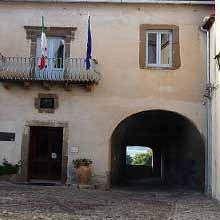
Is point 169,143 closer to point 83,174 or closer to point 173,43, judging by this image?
point 173,43

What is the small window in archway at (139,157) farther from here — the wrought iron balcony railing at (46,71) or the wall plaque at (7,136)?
the wall plaque at (7,136)

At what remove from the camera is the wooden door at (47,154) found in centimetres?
1497

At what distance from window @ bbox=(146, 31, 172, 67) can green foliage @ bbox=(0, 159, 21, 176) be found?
5.02 m

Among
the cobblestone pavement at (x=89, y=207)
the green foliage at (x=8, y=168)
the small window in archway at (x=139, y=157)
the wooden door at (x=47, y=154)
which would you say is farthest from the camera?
the small window in archway at (x=139, y=157)

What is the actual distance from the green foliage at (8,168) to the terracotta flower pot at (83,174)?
6.01 ft

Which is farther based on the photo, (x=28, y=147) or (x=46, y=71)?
(x=46, y=71)

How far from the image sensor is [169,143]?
22875 millimetres

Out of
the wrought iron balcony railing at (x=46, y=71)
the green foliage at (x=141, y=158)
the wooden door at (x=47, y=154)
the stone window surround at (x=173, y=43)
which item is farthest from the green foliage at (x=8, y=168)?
the green foliage at (x=141, y=158)

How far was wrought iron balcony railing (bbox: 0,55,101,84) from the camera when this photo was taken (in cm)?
1409

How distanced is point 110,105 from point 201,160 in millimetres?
3551

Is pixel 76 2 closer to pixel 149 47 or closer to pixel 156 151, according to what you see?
pixel 149 47

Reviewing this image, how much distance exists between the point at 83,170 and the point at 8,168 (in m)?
2.25

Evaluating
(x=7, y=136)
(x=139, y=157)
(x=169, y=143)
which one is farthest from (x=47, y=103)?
(x=139, y=157)

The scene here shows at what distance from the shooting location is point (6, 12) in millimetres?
14805
